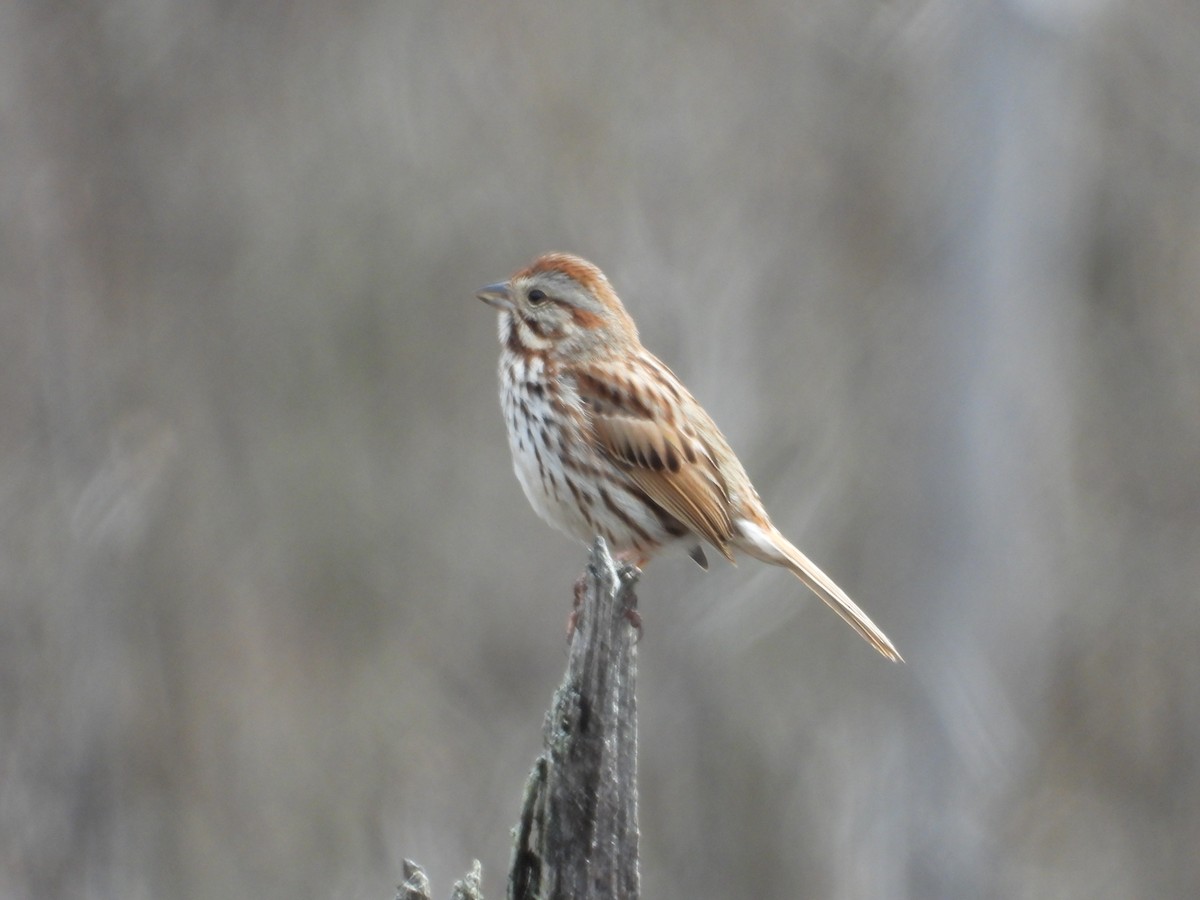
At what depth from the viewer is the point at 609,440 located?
230 inches

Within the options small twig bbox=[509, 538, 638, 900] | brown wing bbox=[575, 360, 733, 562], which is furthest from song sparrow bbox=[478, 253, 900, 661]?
small twig bbox=[509, 538, 638, 900]

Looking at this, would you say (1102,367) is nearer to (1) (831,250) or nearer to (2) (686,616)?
(1) (831,250)

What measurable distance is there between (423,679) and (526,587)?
99cm

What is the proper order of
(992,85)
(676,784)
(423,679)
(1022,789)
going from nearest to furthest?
(992,85)
(1022,789)
(676,784)
(423,679)

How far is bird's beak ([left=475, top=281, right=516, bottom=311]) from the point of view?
6.16m

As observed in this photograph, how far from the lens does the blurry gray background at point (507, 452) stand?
8938 mm

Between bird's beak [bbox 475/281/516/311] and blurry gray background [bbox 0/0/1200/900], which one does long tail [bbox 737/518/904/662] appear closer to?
bird's beak [bbox 475/281/516/311]

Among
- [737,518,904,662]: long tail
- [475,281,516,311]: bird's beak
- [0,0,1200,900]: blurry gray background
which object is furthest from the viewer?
[0,0,1200,900]: blurry gray background

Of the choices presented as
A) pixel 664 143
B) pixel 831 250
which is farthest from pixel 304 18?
pixel 831 250

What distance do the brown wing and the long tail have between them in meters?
0.11

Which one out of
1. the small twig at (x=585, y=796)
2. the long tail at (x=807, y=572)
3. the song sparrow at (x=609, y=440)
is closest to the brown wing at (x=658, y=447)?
the song sparrow at (x=609, y=440)

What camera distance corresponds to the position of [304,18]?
11953 mm

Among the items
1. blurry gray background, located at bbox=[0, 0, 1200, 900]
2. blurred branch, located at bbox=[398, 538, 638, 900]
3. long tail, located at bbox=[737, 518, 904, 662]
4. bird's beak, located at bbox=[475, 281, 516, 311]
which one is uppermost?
blurry gray background, located at bbox=[0, 0, 1200, 900]

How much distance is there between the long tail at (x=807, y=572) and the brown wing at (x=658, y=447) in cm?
11
